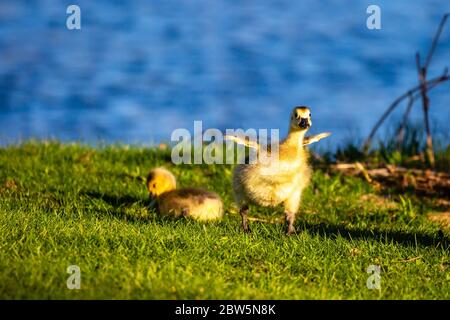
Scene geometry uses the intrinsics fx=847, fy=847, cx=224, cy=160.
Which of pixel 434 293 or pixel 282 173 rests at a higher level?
pixel 282 173

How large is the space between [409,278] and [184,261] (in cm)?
197

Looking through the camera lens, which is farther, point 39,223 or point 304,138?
point 304,138

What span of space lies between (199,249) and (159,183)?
3.04m

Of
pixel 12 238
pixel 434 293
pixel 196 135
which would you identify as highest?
pixel 196 135

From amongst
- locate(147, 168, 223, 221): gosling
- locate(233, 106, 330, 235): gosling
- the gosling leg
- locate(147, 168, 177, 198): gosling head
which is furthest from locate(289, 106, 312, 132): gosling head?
locate(147, 168, 177, 198): gosling head

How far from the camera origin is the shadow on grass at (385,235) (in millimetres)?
8727

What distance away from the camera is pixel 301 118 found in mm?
8453

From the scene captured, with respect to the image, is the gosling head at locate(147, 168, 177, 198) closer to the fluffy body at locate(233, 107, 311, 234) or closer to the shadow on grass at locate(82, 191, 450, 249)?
the shadow on grass at locate(82, 191, 450, 249)

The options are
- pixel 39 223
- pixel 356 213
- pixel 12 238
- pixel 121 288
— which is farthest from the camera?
pixel 356 213

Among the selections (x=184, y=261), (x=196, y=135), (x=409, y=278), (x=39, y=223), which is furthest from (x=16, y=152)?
(x=409, y=278)

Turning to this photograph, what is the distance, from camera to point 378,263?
7.72 meters

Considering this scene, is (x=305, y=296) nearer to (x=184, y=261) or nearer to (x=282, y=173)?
(x=184, y=261)

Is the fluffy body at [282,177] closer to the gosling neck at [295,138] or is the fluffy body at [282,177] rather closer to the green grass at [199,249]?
the gosling neck at [295,138]

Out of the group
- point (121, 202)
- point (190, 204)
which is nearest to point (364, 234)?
point (190, 204)
